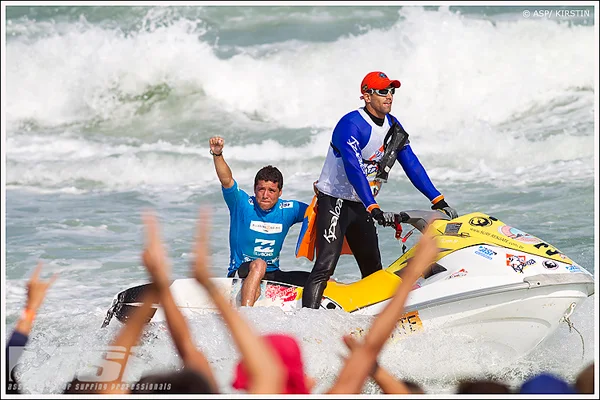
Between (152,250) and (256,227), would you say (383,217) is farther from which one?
(152,250)

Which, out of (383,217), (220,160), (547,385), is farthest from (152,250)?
(220,160)

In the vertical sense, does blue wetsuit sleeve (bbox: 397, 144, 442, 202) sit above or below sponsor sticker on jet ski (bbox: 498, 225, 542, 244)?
above

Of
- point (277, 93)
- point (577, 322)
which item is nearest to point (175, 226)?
point (577, 322)

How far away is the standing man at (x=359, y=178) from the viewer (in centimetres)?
557

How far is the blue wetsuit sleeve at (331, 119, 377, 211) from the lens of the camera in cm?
546

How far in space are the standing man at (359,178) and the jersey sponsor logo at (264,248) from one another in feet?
1.19

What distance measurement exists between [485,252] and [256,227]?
1.55 m

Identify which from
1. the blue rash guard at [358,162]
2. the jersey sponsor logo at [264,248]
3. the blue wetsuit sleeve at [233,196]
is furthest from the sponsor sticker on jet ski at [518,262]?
the blue wetsuit sleeve at [233,196]

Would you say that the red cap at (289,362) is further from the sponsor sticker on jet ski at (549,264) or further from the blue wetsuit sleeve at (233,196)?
the blue wetsuit sleeve at (233,196)

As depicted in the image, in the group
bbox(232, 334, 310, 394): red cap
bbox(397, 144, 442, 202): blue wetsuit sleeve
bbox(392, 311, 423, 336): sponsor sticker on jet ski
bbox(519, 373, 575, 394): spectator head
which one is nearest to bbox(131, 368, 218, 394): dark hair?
bbox(232, 334, 310, 394): red cap

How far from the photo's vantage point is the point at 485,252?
5.22 metres

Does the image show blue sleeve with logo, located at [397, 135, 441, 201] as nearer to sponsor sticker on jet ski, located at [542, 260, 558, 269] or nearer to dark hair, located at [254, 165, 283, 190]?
dark hair, located at [254, 165, 283, 190]

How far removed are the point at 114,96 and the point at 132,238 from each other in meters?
8.39

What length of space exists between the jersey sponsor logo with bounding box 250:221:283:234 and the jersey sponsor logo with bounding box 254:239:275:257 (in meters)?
0.07
